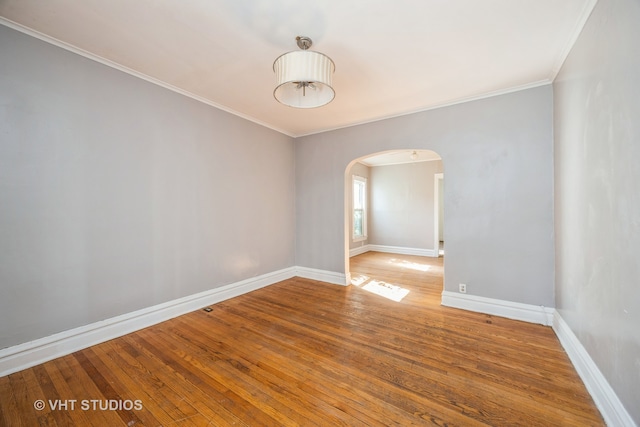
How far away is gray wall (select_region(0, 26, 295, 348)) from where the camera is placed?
1925 mm

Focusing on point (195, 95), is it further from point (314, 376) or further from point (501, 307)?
point (501, 307)

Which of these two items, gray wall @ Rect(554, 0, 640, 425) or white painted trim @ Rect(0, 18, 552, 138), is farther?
white painted trim @ Rect(0, 18, 552, 138)

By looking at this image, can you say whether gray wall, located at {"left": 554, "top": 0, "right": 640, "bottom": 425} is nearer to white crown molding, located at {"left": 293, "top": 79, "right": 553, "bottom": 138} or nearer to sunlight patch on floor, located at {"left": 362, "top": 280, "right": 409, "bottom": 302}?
white crown molding, located at {"left": 293, "top": 79, "right": 553, "bottom": 138}

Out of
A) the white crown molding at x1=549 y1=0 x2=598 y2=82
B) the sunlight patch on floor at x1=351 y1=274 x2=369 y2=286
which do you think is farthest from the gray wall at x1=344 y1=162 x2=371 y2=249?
the white crown molding at x1=549 y1=0 x2=598 y2=82

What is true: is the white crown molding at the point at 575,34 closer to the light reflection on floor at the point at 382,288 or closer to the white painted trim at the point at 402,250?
the light reflection on floor at the point at 382,288

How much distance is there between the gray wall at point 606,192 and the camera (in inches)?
48.6

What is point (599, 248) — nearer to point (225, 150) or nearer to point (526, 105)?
point (526, 105)

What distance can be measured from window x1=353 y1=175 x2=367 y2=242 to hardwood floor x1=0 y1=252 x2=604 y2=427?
4.16 m

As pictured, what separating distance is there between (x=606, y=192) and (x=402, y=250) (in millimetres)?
5678

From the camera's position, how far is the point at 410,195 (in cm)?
694

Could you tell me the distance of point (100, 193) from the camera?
233 centimetres

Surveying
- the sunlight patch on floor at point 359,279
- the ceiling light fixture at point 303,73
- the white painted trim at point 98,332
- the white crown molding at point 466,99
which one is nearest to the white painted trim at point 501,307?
the sunlight patch on floor at point 359,279

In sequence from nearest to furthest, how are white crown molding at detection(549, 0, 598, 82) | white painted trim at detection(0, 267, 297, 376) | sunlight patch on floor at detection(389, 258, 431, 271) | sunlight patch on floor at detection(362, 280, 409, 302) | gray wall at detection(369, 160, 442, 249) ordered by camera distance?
white crown molding at detection(549, 0, 598, 82)
white painted trim at detection(0, 267, 297, 376)
sunlight patch on floor at detection(362, 280, 409, 302)
sunlight patch on floor at detection(389, 258, 431, 271)
gray wall at detection(369, 160, 442, 249)

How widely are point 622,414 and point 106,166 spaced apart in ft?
13.7
